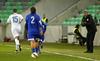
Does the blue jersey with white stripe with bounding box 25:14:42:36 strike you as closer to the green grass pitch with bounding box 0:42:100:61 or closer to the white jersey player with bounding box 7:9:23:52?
the green grass pitch with bounding box 0:42:100:61

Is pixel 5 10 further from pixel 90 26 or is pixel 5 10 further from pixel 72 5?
pixel 90 26

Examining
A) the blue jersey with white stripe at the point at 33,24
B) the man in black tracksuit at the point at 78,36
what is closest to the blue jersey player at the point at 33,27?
the blue jersey with white stripe at the point at 33,24

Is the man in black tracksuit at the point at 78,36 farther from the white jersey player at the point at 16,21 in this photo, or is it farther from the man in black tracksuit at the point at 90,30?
the white jersey player at the point at 16,21

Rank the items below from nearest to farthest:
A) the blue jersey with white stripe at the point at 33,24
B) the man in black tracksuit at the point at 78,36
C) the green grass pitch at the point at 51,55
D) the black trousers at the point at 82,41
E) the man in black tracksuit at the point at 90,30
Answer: the green grass pitch at the point at 51,55
the blue jersey with white stripe at the point at 33,24
the man in black tracksuit at the point at 90,30
the black trousers at the point at 82,41
the man in black tracksuit at the point at 78,36

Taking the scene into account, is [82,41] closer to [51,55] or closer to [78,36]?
[78,36]

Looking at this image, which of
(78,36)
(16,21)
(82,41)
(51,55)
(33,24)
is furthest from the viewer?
(78,36)

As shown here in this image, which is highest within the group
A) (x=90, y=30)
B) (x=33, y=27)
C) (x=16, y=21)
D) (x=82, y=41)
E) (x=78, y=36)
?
(x=16, y=21)

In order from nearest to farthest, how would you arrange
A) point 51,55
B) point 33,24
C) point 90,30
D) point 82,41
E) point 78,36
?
point 33,24 → point 51,55 → point 90,30 → point 82,41 → point 78,36

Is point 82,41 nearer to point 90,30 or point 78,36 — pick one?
point 78,36

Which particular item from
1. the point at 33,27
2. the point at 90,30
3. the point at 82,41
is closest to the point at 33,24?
the point at 33,27

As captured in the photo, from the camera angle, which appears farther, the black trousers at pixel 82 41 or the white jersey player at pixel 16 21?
the black trousers at pixel 82 41

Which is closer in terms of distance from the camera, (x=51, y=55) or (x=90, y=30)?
(x=51, y=55)

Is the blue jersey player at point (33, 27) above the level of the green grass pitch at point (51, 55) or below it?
above

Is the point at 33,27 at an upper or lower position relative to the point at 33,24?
lower
